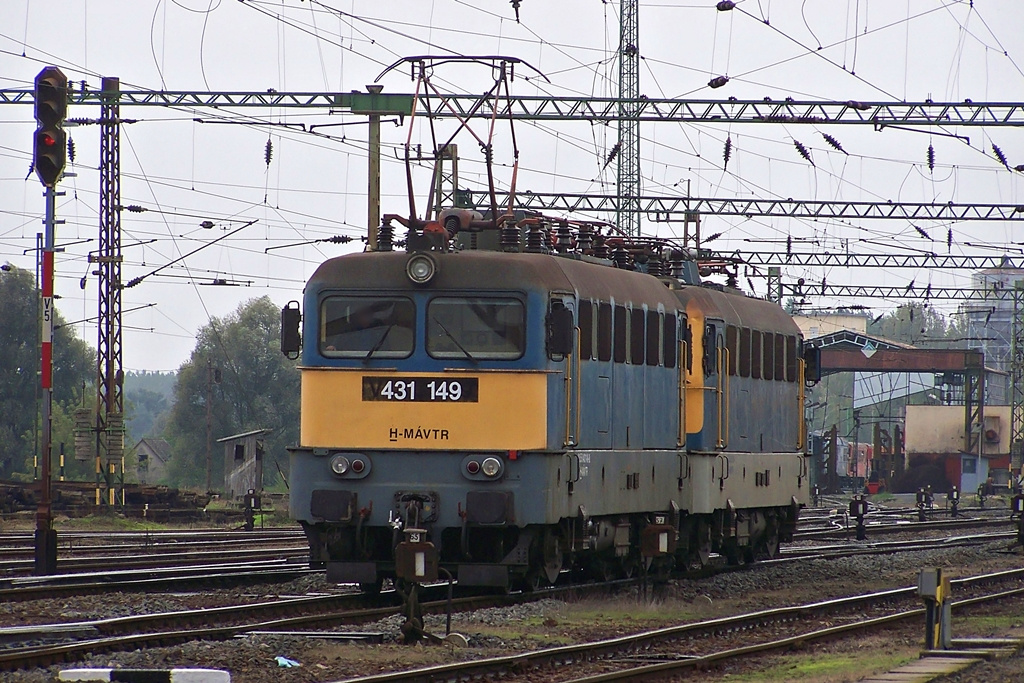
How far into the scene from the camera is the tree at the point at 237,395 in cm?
8994

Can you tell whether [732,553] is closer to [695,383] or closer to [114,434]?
[695,383]

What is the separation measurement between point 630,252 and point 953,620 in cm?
608

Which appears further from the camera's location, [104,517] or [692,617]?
[104,517]

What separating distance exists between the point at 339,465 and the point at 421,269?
2.06 m

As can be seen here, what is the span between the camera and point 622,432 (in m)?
18.6

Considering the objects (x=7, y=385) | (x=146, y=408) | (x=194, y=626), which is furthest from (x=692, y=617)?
(x=146, y=408)

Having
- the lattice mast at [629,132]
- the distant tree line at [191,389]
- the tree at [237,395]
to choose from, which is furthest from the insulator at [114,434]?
the tree at [237,395]

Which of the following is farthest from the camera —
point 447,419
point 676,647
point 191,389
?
point 191,389

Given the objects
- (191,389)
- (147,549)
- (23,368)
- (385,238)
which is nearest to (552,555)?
(385,238)

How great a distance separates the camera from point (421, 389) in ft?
52.9

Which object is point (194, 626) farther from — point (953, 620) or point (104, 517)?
point (104, 517)

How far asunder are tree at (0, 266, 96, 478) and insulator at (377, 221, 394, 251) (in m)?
59.9

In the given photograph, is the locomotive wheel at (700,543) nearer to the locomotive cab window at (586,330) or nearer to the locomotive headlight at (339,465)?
the locomotive cab window at (586,330)

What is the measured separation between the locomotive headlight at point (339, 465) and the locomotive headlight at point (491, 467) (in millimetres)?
1336
